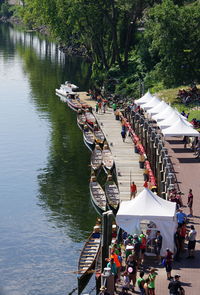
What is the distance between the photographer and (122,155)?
62.1m

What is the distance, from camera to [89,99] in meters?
94.8

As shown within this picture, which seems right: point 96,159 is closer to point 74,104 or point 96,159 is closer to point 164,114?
point 164,114

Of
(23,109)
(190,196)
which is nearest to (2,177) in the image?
(190,196)

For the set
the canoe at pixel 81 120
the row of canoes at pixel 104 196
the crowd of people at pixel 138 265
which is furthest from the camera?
the canoe at pixel 81 120

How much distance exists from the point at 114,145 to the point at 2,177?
1128cm

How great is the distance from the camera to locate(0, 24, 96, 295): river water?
42.4 metres

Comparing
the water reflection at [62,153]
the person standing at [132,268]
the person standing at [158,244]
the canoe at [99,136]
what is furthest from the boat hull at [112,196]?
the person standing at [132,268]

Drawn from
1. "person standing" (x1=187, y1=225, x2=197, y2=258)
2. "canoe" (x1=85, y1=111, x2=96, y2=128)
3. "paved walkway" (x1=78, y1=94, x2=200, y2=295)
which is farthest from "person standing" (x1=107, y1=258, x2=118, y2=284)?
"canoe" (x1=85, y1=111, x2=96, y2=128)

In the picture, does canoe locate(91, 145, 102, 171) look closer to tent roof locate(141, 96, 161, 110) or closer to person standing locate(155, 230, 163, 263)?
tent roof locate(141, 96, 161, 110)

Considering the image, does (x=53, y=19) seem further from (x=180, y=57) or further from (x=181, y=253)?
(x=181, y=253)

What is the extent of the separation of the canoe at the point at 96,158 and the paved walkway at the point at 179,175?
4.55 ft

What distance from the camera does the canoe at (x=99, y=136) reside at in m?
69.2

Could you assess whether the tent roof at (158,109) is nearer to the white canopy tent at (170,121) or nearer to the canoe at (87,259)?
the white canopy tent at (170,121)

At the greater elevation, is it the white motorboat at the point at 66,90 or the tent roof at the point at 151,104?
the tent roof at the point at 151,104
